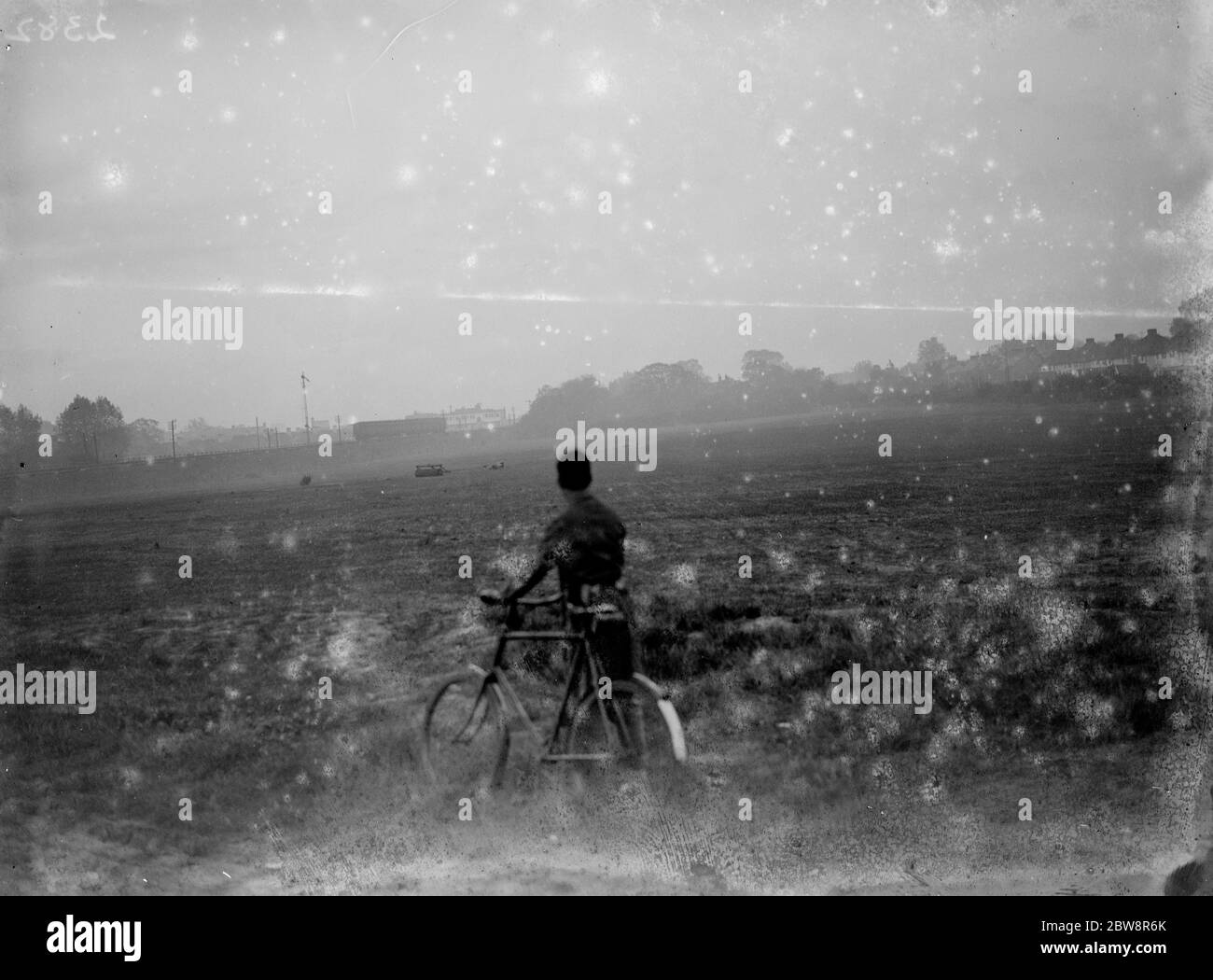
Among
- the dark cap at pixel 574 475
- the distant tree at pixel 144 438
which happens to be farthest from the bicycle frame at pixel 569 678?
the distant tree at pixel 144 438

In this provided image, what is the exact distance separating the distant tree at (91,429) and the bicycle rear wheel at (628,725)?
845 cm

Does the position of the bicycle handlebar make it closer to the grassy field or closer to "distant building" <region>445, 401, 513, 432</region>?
A: the grassy field

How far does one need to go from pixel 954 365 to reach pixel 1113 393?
1983 mm

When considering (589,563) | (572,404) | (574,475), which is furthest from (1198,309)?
(589,563)

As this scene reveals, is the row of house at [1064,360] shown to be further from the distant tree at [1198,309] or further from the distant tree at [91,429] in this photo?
the distant tree at [91,429]

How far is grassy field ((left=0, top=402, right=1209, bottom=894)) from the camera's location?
713cm

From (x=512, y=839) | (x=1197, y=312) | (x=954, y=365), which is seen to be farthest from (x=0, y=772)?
(x=1197, y=312)

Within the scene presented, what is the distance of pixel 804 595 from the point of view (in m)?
11.9

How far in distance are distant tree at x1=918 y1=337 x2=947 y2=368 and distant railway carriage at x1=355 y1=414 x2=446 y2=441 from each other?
6.68 m

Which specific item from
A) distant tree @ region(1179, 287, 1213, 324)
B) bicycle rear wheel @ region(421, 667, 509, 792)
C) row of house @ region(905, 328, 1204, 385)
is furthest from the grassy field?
distant tree @ region(1179, 287, 1213, 324)

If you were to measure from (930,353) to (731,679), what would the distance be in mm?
5424

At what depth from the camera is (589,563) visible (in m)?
6.22

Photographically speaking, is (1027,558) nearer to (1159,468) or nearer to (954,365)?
(1159,468)
